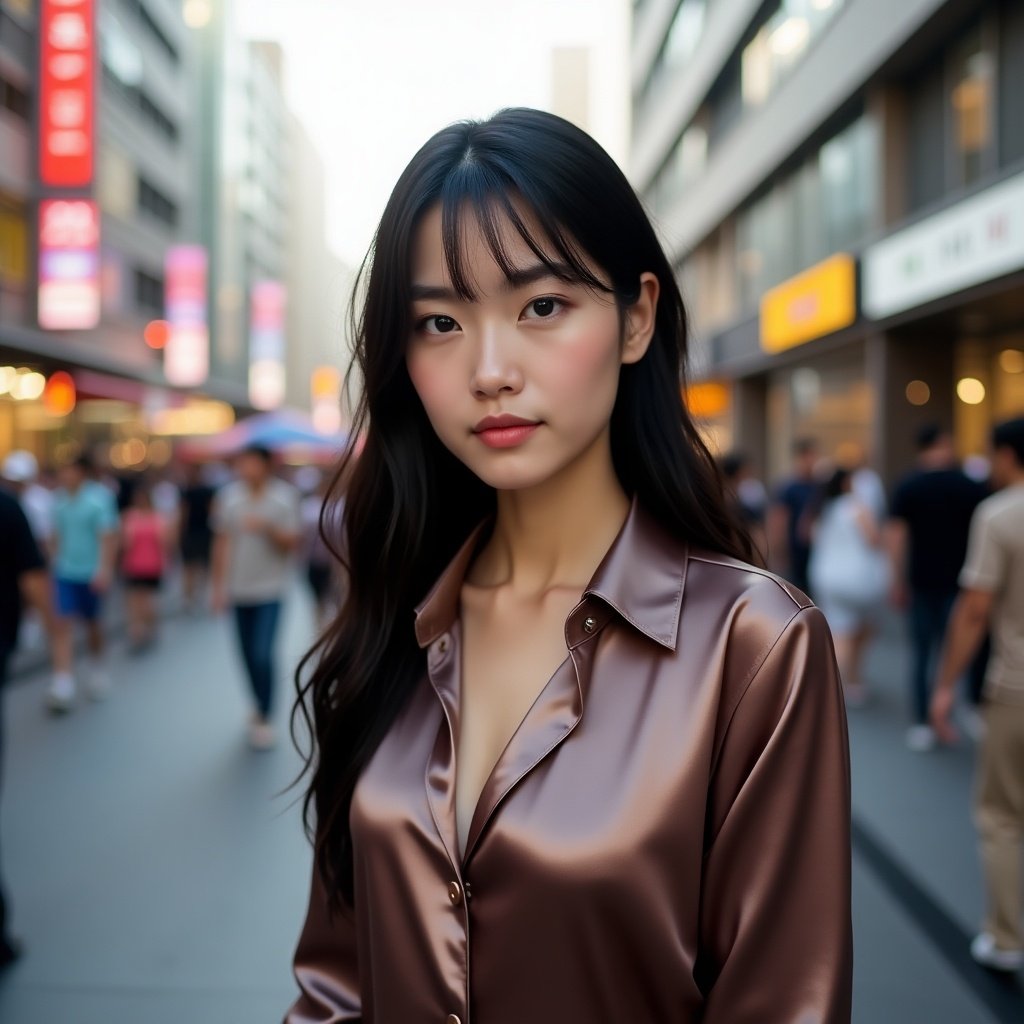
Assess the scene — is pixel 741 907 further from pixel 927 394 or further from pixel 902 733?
pixel 927 394

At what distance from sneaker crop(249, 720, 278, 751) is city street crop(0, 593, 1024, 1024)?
16cm

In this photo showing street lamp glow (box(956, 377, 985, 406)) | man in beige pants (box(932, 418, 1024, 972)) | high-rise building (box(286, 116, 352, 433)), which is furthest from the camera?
high-rise building (box(286, 116, 352, 433))

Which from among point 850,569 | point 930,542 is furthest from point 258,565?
point 930,542

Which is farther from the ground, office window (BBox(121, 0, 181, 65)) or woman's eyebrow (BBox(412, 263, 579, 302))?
office window (BBox(121, 0, 181, 65))

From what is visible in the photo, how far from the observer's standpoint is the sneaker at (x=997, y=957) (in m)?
3.99

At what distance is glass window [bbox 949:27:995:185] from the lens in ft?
36.2

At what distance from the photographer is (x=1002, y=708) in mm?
4078

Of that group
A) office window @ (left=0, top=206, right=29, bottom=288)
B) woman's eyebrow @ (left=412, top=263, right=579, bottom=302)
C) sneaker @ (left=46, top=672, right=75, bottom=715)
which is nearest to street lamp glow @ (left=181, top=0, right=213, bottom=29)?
office window @ (left=0, top=206, right=29, bottom=288)

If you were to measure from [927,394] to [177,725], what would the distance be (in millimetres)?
9976

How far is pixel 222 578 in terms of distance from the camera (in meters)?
8.88

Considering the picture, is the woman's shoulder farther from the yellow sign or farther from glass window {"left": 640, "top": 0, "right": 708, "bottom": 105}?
glass window {"left": 640, "top": 0, "right": 708, "bottom": 105}

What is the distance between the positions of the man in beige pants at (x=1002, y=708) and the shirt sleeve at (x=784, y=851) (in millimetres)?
3121

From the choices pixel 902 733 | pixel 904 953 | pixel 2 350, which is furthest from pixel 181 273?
pixel 904 953

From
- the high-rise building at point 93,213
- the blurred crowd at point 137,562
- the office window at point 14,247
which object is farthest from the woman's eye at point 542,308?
the office window at point 14,247
